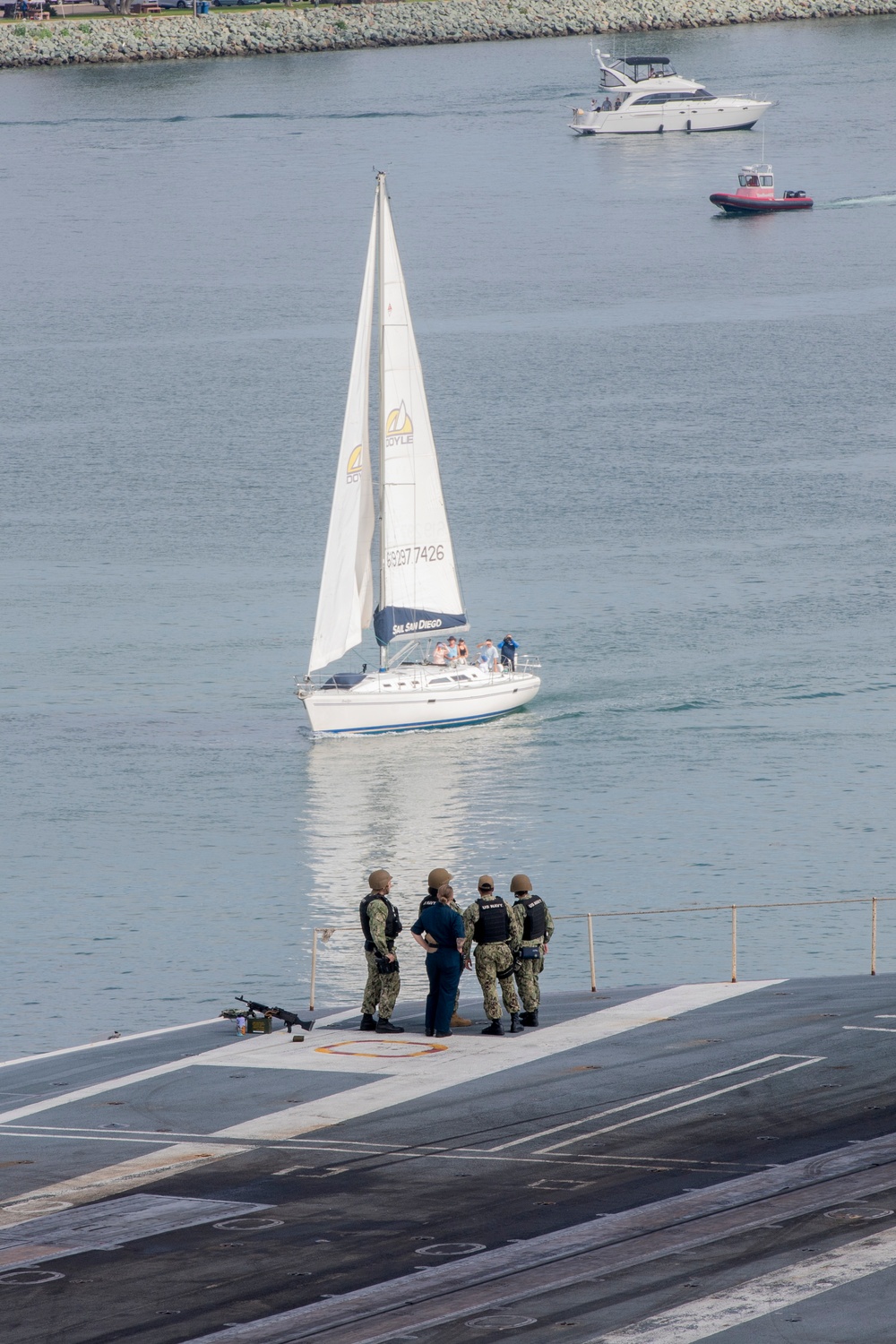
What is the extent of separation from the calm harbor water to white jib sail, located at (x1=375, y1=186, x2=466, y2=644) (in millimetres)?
3554

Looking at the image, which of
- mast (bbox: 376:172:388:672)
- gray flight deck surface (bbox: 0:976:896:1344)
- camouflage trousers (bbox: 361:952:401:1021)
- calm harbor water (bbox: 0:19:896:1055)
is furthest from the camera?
mast (bbox: 376:172:388:672)

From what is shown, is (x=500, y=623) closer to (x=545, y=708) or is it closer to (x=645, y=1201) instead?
(x=545, y=708)

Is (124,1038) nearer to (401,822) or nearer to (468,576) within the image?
(401,822)

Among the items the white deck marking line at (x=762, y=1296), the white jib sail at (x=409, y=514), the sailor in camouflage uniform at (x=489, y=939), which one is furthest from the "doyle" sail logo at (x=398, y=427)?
the white deck marking line at (x=762, y=1296)

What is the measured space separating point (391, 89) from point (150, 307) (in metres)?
82.8

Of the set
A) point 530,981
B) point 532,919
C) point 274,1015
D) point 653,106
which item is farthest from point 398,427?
point 653,106

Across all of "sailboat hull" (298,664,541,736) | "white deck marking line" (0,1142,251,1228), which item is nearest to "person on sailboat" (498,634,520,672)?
"sailboat hull" (298,664,541,736)

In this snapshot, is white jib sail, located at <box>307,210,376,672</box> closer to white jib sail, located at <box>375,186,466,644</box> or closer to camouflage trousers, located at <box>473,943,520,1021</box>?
white jib sail, located at <box>375,186,466,644</box>

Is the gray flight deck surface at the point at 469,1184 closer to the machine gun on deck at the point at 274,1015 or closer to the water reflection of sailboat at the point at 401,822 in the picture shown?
the machine gun on deck at the point at 274,1015

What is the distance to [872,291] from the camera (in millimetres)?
115375

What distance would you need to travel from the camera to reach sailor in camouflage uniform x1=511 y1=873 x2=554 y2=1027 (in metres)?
21.7

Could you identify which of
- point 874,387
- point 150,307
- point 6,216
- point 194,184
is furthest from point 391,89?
point 874,387

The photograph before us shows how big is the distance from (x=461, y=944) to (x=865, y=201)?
129 meters

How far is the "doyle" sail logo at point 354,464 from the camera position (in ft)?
183
